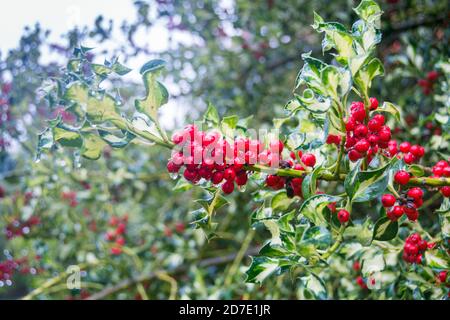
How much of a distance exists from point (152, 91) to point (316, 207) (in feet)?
1.29

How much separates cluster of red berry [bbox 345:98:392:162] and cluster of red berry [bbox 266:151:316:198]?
0.30 ft

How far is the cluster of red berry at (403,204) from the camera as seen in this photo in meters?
0.88

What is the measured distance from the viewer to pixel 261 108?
268 cm

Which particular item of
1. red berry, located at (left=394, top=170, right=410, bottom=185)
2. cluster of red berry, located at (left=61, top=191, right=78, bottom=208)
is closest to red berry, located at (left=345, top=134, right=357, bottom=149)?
red berry, located at (left=394, top=170, right=410, bottom=185)

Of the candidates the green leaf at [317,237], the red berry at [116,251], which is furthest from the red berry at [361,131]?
the red berry at [116,251]

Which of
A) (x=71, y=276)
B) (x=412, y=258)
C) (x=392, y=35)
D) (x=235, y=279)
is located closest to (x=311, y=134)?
(x=412, y=258)

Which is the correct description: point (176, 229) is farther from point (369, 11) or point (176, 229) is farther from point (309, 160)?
point (369, 11)

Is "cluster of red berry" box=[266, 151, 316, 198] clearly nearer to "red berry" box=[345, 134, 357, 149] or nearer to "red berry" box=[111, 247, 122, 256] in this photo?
"red berry" box=[345, 134, 357, 149]

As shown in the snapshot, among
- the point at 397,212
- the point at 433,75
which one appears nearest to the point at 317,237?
the point at 397,212

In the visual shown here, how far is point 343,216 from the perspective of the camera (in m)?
0.91

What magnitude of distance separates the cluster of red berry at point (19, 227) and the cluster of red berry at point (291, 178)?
1739 mm

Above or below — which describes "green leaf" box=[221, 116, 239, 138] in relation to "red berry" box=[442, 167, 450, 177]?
above

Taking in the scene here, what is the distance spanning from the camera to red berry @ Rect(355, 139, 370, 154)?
0.87 meters

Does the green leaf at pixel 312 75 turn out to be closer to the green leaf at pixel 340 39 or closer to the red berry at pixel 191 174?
the green leaf at pixel 340 39
